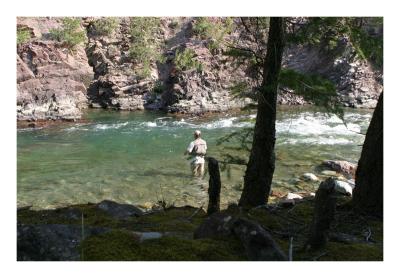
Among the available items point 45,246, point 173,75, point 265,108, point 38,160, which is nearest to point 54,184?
point 38,160

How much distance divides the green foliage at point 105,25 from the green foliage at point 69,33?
1879mm

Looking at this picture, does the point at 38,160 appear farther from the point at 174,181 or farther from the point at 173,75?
the point at 173,75

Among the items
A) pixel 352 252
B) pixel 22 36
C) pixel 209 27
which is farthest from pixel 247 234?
pixel 209 27

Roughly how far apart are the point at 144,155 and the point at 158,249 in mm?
12119

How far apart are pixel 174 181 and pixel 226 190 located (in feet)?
6.24

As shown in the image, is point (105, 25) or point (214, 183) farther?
point (105, 25)

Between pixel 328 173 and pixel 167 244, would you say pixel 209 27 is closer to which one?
pixel 328 173

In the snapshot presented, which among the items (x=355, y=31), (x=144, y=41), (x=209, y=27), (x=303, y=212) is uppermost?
(x=209, y=27)

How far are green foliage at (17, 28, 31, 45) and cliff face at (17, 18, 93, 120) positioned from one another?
0.46 metres

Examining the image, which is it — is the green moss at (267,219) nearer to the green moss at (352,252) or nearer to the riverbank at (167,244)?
the riverbank at (167,244)

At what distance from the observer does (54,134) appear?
19062mm

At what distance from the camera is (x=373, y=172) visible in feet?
18.6

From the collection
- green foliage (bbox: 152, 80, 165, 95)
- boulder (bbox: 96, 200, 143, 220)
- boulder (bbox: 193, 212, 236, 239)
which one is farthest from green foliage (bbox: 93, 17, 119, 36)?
boulder (bbox: 193, 212, 236, 239)

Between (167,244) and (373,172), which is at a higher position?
(373,172)
